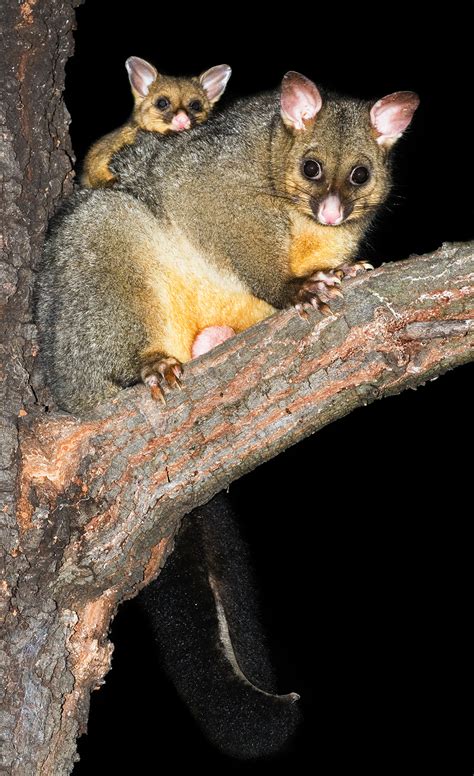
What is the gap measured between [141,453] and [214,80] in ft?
9.76

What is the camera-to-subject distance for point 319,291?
315 cm

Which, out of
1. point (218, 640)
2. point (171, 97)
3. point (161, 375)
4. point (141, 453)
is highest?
point (171, 97)

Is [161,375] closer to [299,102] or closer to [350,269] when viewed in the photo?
[350,269]

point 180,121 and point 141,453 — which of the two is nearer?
point 141,453

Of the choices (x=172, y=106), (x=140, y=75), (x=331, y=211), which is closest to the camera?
(x=331, y=211)

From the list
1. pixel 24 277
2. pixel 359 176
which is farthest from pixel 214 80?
pixel 24 277

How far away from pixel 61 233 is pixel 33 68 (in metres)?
0.62

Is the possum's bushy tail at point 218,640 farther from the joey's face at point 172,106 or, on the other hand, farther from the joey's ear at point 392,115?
the joey's face at point 172,106

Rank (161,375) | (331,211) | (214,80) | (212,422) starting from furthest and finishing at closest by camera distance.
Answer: (214,80) → (331,211) → (161,375) → (212,422)

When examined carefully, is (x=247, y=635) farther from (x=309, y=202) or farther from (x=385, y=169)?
(x=385, y=169)

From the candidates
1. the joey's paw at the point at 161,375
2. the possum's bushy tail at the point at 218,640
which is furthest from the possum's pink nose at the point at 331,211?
the possum's bushy tail at the point at 218,640

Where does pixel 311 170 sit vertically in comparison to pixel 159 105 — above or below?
above

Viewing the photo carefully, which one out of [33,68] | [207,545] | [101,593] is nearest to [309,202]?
[33,68]

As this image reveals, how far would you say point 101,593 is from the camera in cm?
317
